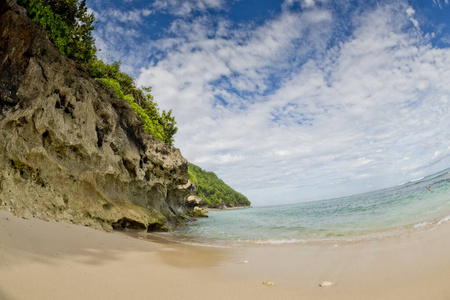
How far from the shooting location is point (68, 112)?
29.3 ft

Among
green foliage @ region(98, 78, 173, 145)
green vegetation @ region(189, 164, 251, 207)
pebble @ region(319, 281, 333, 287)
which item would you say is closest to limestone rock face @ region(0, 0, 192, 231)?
green foliage @ region(98, 78, 173, 145)

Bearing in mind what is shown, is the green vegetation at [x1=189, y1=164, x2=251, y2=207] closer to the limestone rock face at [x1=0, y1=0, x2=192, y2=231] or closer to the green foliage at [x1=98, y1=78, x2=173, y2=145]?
the green foliage at [x1=98, y1=78, x2=173, y2=145]

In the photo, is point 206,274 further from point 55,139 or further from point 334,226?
point 334,226

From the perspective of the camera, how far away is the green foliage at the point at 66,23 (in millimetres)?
9891

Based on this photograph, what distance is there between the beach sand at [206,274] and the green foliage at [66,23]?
390 inches

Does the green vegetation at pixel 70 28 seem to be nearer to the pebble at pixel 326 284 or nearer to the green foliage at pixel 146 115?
the green foliage at pixel 146 115

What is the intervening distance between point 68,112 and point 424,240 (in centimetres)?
1286

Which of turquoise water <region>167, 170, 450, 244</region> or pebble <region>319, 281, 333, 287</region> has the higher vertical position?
pebble <region>319, 281, 333, 287</region>

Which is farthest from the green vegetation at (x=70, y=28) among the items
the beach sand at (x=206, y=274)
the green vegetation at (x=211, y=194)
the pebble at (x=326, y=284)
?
the green vegetation at (x=211, y=194)

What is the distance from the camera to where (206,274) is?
4359 mm

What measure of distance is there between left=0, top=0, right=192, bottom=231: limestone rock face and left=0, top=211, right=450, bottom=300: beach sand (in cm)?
245

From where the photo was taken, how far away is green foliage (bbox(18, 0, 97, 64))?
9.89m

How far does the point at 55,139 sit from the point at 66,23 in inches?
311

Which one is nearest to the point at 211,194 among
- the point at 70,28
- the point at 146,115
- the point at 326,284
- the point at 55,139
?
the point at 146,115
